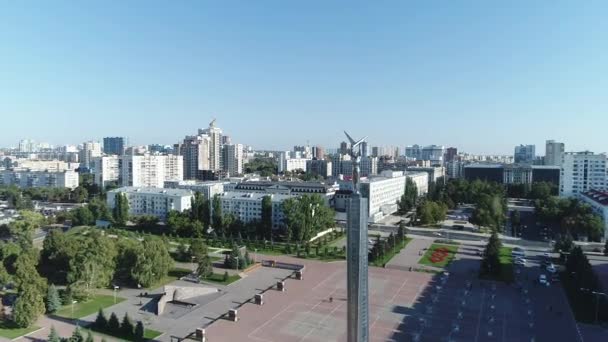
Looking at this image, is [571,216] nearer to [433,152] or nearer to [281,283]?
[281,283]

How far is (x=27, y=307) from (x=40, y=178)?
6942 cm

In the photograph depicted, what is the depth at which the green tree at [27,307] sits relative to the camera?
733 inches

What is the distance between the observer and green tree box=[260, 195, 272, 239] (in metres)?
38.9

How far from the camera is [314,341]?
18.1 m

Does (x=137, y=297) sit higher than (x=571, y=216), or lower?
lower

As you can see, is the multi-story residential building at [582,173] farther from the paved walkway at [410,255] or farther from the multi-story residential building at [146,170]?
the multi-story residential building at [146,170]

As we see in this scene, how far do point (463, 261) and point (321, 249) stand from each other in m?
10.9

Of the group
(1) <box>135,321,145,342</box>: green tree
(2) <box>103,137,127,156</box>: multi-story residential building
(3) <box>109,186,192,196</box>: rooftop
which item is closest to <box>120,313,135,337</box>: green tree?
(1) <box>135,321,145,342</box>: green tree

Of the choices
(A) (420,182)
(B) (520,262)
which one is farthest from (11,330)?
(A) (420,182)

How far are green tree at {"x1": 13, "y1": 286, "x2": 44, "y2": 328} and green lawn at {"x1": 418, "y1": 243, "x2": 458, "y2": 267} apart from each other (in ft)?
76.1

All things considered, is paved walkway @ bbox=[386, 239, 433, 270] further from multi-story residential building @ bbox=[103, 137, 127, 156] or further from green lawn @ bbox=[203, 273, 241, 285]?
multi-story residential building @ bbox=[103, 137, 127, 156]

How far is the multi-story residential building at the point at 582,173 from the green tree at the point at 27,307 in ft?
192

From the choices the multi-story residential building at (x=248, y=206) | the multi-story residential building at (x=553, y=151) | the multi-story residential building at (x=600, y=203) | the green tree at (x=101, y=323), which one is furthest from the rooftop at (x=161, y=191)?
the multi-story residential building at (x=553, y=151)

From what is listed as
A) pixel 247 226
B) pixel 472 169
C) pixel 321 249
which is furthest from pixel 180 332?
pixel 472 169
